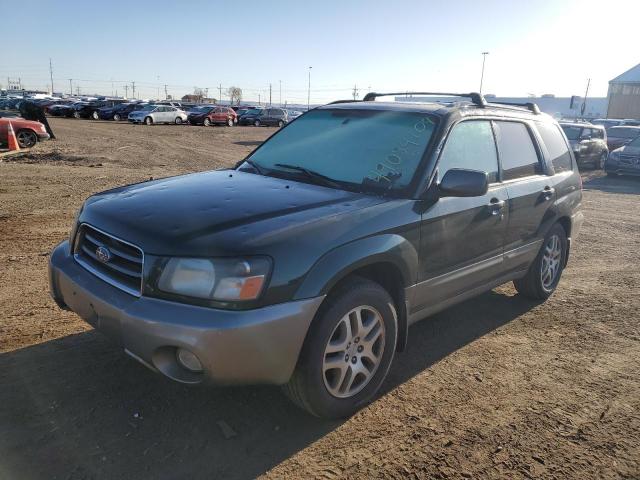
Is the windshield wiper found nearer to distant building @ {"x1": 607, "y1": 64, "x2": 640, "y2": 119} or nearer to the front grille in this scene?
the front grille

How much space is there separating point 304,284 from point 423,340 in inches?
74.6

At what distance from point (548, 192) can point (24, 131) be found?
16178mm

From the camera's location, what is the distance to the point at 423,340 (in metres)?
4.16

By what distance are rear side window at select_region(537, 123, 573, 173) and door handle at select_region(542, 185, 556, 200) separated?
317 mm

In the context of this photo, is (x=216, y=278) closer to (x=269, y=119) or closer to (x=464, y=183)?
(x=464, y=183)

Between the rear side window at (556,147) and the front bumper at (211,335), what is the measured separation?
3.35 m

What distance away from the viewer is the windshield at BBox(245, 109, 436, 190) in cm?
350

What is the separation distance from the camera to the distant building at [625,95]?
63031 mm

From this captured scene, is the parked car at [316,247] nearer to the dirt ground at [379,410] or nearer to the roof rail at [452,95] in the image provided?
the roof rail at [452,95]

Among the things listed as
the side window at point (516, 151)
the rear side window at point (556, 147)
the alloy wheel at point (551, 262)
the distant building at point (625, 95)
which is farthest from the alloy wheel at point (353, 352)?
the distant building at point (625, 95)

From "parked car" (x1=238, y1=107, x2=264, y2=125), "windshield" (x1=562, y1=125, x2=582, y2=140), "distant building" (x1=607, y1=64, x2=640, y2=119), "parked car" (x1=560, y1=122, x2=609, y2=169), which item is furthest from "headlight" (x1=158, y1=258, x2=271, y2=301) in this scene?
"distant building" (x1=607, y1=64, x2=640, y2=119)

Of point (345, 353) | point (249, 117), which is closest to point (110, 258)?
point (345, 353)

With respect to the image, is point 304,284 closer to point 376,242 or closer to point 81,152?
point 376,242

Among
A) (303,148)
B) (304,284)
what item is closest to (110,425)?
(304,284)
